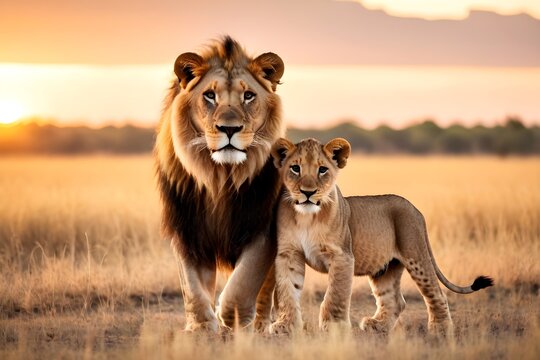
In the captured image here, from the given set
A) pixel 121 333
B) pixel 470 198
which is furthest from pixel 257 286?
pixel 470 198

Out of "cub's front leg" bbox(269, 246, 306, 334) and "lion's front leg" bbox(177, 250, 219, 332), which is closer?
"cub's front leg" bbox(269, 246, 306, 334)

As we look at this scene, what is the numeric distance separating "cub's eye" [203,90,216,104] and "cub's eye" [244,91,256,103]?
19 cm

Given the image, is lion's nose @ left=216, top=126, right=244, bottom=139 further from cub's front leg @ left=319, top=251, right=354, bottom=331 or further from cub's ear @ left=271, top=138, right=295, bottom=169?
cub's front leg @ left=319, top=251, right=354, bottom=331

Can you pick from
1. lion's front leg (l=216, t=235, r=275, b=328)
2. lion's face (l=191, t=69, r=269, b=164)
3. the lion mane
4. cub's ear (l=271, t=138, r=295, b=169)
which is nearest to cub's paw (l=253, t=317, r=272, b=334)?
lion's front leg (l=216, t=235, r=275, b=328)

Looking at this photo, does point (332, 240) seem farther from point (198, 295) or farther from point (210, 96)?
point (210, 96)

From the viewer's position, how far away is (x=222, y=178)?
6.30 metres

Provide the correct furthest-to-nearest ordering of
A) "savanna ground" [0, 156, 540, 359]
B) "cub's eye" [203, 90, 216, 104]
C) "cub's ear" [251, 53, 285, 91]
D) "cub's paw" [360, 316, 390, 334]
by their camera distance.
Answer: "cub's paw" [360, 316, 390, 334] < "cub's ear" [251, 53, 285, 91] < "cub's eye" [203, 90, 216, 104] < "savanna ground" [0, 156, 540, 359]

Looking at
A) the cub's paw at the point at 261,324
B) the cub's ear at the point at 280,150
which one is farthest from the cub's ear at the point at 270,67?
the cub's paw at the point at 261,324

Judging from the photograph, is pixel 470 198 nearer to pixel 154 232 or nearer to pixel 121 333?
pixel 154 232

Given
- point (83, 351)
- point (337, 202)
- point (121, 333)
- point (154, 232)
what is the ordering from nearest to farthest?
point (83, 351)
point (337, 202)
point (121, 333)
point (154, 232)

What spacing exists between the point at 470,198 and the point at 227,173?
8.05m

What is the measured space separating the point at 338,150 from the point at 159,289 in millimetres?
2794

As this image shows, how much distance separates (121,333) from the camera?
6.70 meters

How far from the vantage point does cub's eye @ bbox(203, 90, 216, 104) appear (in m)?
6.11
